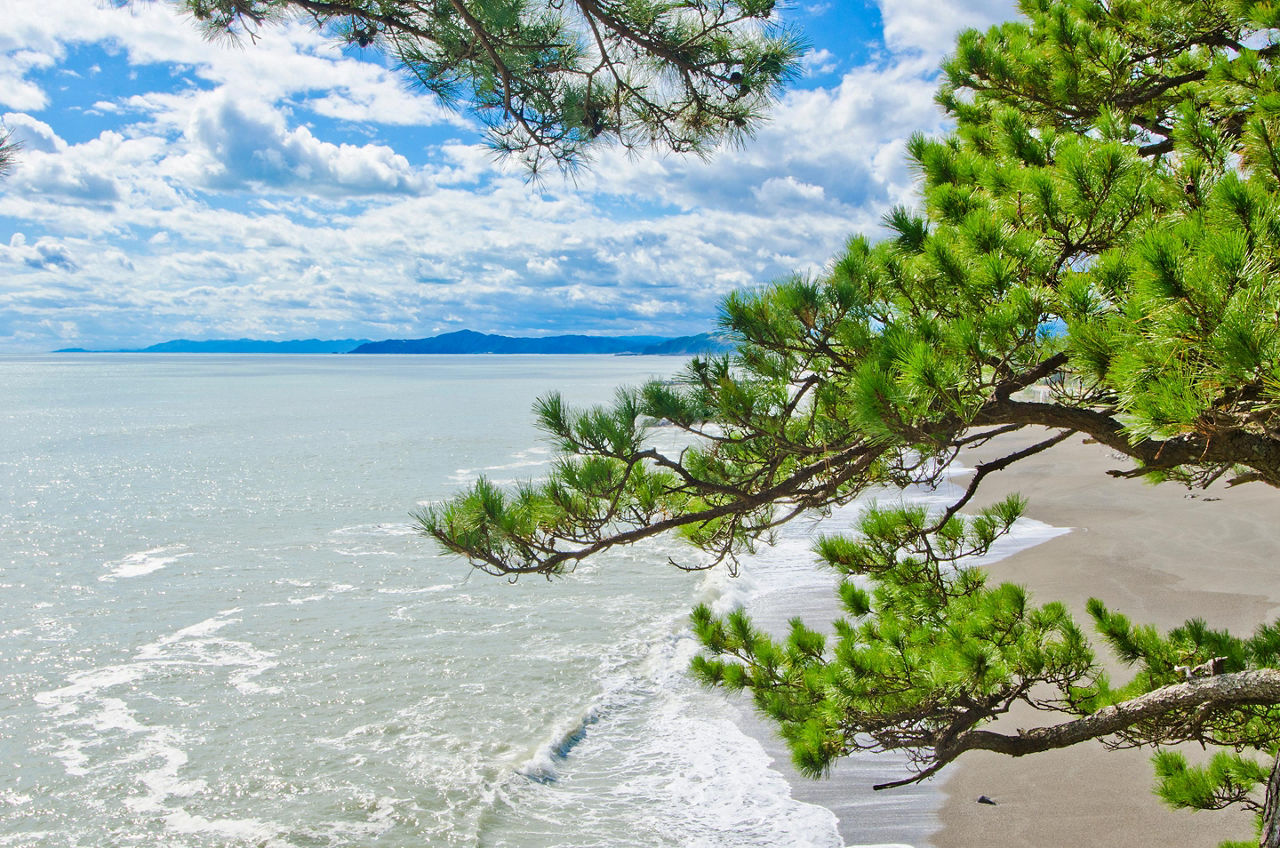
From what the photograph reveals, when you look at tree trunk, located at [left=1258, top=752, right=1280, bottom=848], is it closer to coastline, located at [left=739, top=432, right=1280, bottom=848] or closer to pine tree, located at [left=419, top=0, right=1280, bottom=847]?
pine tree, located at [left=419, top=0, right=1280, bottom=847]

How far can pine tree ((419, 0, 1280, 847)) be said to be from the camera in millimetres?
1812

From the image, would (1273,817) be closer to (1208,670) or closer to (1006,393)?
(1208,670)

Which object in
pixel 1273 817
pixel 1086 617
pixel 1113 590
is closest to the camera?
pixel 1273 817

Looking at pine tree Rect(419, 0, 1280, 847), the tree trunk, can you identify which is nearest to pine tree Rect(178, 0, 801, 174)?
pine tree Rect(419, 0, 1280, 847)

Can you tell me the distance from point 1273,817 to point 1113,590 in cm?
820

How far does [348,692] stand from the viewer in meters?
8.41

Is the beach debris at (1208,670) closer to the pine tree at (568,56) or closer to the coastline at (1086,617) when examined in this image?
the coastline at (1086,617)

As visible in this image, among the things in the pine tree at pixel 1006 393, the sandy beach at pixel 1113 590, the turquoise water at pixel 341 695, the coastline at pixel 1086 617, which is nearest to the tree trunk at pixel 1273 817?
the pine tree at pixel 1006 393

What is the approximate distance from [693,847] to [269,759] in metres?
4.07

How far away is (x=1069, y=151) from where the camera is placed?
2342mm

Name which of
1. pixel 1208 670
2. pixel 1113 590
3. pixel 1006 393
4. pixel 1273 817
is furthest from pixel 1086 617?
pixel 1006 393

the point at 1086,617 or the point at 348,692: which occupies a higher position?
the point at 1086,617

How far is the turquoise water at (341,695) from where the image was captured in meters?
5.96

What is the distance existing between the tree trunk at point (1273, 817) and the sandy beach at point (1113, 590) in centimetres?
90
